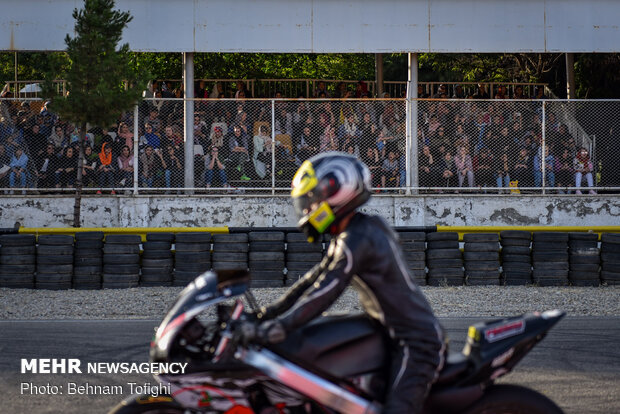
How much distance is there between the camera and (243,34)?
18.4 m

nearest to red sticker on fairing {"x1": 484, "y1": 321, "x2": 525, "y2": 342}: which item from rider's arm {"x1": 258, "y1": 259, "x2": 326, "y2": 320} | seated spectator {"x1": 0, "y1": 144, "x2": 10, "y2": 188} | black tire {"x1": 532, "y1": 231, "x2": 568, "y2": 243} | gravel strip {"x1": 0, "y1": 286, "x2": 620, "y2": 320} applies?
rider's arm {"x1": 258, "y1": 259, "x2": 326, "y2": 320}

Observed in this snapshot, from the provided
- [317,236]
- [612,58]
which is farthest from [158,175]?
[612,58]

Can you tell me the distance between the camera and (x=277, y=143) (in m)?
15.3

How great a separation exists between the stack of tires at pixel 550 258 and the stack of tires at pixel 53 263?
7398 millimetres

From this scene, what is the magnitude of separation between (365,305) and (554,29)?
1665 centimetres

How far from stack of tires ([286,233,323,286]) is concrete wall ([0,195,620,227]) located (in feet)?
11.0

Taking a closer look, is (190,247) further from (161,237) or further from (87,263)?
(87,263)

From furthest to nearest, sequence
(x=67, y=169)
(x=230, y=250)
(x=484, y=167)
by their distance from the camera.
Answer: (x=484, y=167) < (x=67, y=169) < (x=230, y=250)

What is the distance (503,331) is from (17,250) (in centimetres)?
1018

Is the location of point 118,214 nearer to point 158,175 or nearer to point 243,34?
point 158,175

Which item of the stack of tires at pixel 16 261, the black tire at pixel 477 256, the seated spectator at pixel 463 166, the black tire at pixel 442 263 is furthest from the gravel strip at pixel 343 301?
the seated spectator at pixel 463 166

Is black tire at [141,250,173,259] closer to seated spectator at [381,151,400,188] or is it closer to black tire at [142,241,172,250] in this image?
black tire at [142,241,172,250]

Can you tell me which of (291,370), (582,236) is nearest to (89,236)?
(582,236)

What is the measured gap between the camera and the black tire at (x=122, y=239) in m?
12.7
